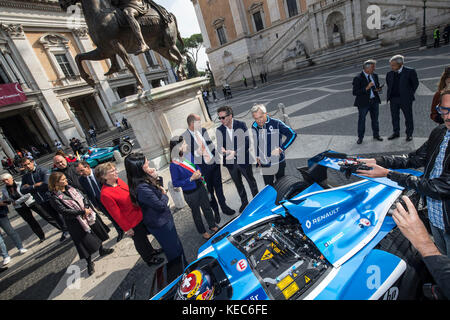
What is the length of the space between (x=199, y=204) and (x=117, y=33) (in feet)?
16.3

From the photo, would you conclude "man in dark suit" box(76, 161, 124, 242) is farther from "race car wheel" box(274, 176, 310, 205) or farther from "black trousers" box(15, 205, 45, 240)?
"race car wheel" box(274, 176, 310, 205)

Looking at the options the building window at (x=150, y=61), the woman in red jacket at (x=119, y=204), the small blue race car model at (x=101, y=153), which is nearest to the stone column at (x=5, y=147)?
the small blue race car model at (x=101, y=153)

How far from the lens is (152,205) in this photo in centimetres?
260

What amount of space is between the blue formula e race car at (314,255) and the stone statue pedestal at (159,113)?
156 inches

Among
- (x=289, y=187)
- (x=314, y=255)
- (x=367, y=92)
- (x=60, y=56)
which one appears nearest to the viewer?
(x=314, y=255)

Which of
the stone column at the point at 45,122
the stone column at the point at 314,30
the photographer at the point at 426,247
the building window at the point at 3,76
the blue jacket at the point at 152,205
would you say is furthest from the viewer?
the stone column at the point at 314,30

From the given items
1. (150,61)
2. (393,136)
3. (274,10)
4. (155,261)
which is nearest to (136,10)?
(155,261)

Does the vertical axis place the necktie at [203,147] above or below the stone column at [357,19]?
below

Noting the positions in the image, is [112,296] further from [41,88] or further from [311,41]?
[311,41]

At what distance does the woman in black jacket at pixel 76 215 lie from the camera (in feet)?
10.7

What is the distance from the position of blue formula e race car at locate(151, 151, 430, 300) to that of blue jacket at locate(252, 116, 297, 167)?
112cm

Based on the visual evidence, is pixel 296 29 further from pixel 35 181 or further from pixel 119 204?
pixel 119 204

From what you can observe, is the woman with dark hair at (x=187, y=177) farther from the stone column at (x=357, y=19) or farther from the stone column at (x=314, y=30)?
the stone column at (x=314, y=30)

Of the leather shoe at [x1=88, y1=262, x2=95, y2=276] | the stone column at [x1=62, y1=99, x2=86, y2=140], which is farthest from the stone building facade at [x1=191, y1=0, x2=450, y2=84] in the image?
the leather shoe at [x1=88, y1=262, x2=95, y2=276]
